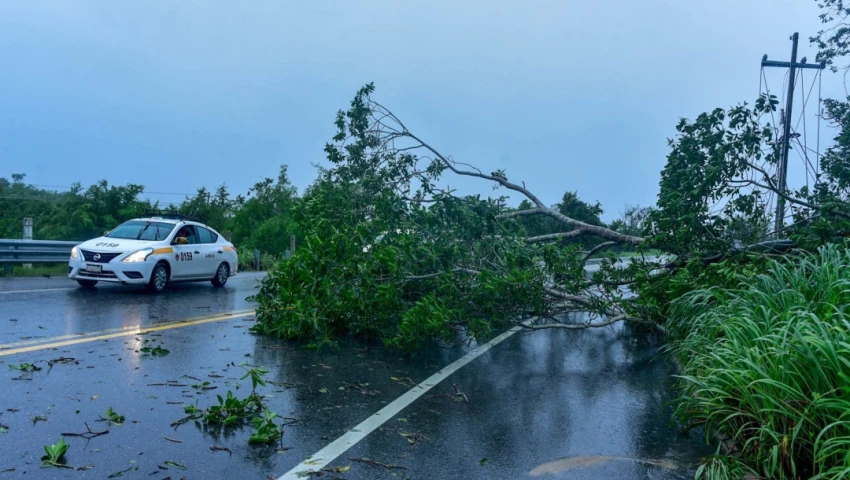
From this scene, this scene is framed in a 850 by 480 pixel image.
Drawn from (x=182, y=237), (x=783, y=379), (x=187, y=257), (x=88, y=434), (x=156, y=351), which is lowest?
(x=88, y=434)

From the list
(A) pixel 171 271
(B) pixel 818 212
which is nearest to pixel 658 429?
(B) pixel 818 212

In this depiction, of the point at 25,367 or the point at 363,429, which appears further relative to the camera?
the point at 25,367

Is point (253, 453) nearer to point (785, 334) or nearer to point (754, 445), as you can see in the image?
point (754, 445)

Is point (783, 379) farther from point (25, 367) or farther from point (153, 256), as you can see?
point (153, 256)

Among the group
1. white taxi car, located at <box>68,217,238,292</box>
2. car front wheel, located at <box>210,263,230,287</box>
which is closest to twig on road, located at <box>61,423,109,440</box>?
white taxi car, located at <box>68,217,238,292</box>

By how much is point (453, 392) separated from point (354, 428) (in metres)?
1.77

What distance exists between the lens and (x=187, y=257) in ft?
50.1

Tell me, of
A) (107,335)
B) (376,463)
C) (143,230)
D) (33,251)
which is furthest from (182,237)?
(376,463)

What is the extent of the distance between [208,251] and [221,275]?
3.02ft

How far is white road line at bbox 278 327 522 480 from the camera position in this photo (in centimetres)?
462

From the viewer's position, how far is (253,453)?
15.9 feet

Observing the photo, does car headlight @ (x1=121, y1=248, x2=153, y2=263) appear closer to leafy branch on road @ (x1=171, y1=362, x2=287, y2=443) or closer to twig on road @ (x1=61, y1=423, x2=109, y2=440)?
leafy branch on road @ (x1=171, y1=362, x2=287, y2=443)

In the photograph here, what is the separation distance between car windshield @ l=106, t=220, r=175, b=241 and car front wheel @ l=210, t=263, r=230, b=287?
75.9 inches

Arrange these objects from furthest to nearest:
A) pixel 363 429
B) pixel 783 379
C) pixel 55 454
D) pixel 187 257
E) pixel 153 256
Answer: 1. pixel 187 257
2. pixel 153 256
3. pixel 363 429
4. pixel 783 379
5. pixel 55 454
